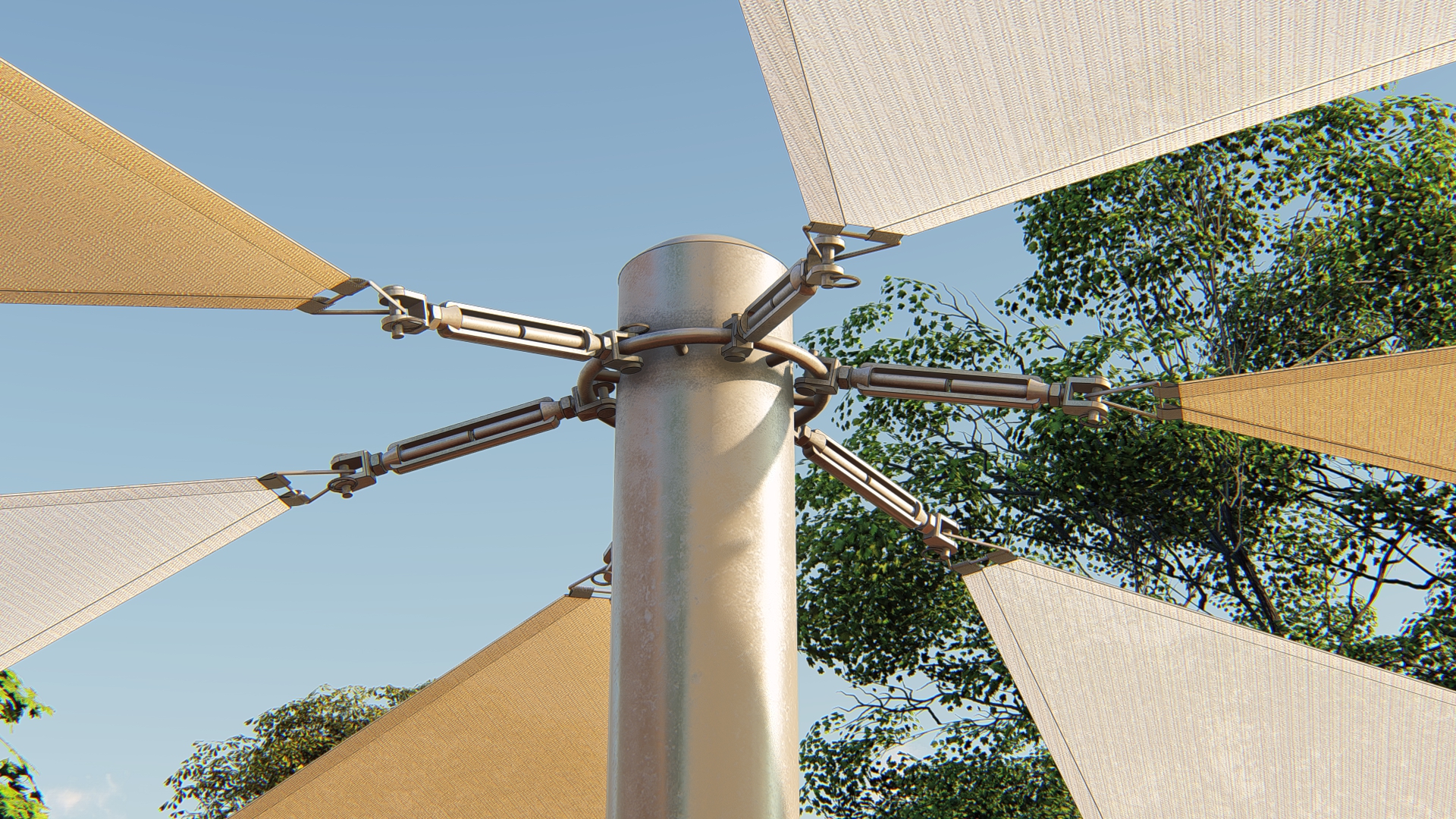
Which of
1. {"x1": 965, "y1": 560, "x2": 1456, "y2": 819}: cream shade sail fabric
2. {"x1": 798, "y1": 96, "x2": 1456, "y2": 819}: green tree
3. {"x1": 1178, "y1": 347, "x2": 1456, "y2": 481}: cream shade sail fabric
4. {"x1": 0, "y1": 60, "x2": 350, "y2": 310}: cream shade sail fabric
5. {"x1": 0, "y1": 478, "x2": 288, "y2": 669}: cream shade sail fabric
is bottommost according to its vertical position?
{"x1": 965, "y1": 560, "x2": 1456, "y2": 819}: cream shade sail fabric

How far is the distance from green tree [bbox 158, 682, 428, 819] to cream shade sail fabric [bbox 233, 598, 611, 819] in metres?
16.5

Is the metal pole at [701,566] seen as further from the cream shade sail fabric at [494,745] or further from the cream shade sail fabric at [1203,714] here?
the cream shade sail fabric at [494,745]

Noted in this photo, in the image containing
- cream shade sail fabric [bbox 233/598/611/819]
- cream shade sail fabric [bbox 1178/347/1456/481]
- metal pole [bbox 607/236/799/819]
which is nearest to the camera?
metal pole [bbox 607/236/799/819]

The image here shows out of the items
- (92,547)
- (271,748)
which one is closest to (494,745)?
(92,547)

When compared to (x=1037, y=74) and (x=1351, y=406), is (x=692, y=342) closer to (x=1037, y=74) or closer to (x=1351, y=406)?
(x=1037, y=74)

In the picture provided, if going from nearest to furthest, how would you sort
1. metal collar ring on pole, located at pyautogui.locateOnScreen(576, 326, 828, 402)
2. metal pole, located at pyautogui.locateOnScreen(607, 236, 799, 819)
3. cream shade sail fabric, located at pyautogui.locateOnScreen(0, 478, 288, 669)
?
metal pole, located at pyautogui.locateOnScreen(607, 236, 799, 819) < metal collar ring on pole, located at pyautogui.locateOnScreen(576, 326, 828, 402) < cream shade sail fabric, located at pyautogui.locateOnScreen(0, 478, 288, 669)

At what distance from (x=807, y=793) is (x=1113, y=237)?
865cm

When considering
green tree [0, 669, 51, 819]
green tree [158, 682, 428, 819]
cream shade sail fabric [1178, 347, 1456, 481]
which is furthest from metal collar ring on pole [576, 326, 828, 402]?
green tree [158, 682, 428, 819]

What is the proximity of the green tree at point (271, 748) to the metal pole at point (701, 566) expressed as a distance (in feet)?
68.7

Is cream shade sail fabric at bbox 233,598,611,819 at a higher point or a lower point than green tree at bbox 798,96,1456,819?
lower

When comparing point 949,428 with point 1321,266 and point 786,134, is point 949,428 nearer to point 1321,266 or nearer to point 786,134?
point 1321,266

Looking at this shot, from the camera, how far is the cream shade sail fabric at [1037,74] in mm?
3645

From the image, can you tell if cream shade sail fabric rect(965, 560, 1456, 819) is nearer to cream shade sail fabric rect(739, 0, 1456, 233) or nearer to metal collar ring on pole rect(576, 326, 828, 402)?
metal collar ring on pole rect(576, 326, 828, 402)

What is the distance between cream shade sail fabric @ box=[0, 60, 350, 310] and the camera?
4047 mm
